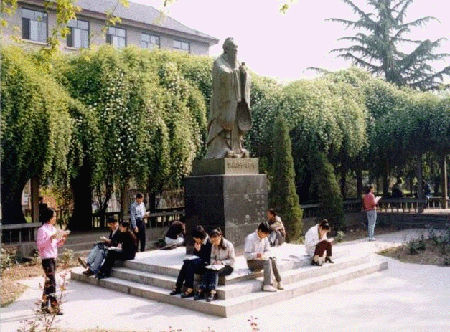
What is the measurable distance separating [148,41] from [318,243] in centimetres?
2368

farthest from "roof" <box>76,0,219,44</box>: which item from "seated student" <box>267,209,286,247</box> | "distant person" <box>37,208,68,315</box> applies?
"distant person" <box>37,208,68,315</box>

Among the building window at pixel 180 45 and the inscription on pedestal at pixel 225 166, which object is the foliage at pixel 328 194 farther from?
the building window at pixel 180 45

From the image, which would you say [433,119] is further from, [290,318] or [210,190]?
[290,318]

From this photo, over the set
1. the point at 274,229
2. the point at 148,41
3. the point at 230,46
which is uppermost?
the point at 148,41

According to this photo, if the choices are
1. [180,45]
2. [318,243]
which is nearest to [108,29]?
[180,45]

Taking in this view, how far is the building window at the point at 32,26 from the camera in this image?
24844 millimetres

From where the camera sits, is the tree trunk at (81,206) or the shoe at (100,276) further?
the tree trunk at (81,206)

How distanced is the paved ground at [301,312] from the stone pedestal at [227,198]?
6.92 ft

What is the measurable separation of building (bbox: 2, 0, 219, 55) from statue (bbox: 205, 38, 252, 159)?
13508 millimetres

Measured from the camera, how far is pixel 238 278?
28.3 ft

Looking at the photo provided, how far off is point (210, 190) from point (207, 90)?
930 centimetres

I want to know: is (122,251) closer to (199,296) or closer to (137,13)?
(199,296)

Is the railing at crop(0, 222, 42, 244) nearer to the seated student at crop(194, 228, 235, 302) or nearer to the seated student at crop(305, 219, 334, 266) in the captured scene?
the seated student at crop(194, 228, 235, 302)

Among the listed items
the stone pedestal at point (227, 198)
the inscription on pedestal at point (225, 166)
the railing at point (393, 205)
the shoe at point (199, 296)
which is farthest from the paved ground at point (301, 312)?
the railing at point (393, 205)
